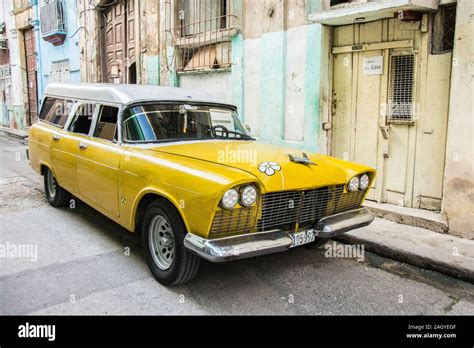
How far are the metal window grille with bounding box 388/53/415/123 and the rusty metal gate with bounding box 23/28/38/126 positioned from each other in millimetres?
15722

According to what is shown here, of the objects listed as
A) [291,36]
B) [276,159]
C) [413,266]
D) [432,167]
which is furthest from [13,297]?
[291,36]

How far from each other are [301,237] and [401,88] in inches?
132

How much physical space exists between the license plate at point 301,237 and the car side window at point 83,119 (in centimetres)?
295

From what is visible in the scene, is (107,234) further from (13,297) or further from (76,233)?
(13,297)

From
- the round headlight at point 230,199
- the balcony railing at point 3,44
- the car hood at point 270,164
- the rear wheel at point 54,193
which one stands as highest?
the balcony railing at point 3,44

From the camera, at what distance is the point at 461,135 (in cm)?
531

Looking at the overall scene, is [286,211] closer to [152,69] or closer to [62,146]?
[62,146]

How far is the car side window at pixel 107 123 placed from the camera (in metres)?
4.85

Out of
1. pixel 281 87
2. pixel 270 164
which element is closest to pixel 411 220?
pixel 270 164

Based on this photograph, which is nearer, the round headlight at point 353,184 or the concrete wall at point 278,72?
the round headlight at point 353,184

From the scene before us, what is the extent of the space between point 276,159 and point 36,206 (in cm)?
440

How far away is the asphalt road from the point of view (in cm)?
364

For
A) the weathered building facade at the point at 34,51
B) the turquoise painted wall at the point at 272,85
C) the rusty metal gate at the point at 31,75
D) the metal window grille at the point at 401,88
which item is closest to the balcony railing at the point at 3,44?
the weathered building facade at the point at 34,51

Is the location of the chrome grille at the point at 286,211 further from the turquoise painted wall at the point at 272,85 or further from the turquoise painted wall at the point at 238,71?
the turquoise painted wall at the point at 238,71
